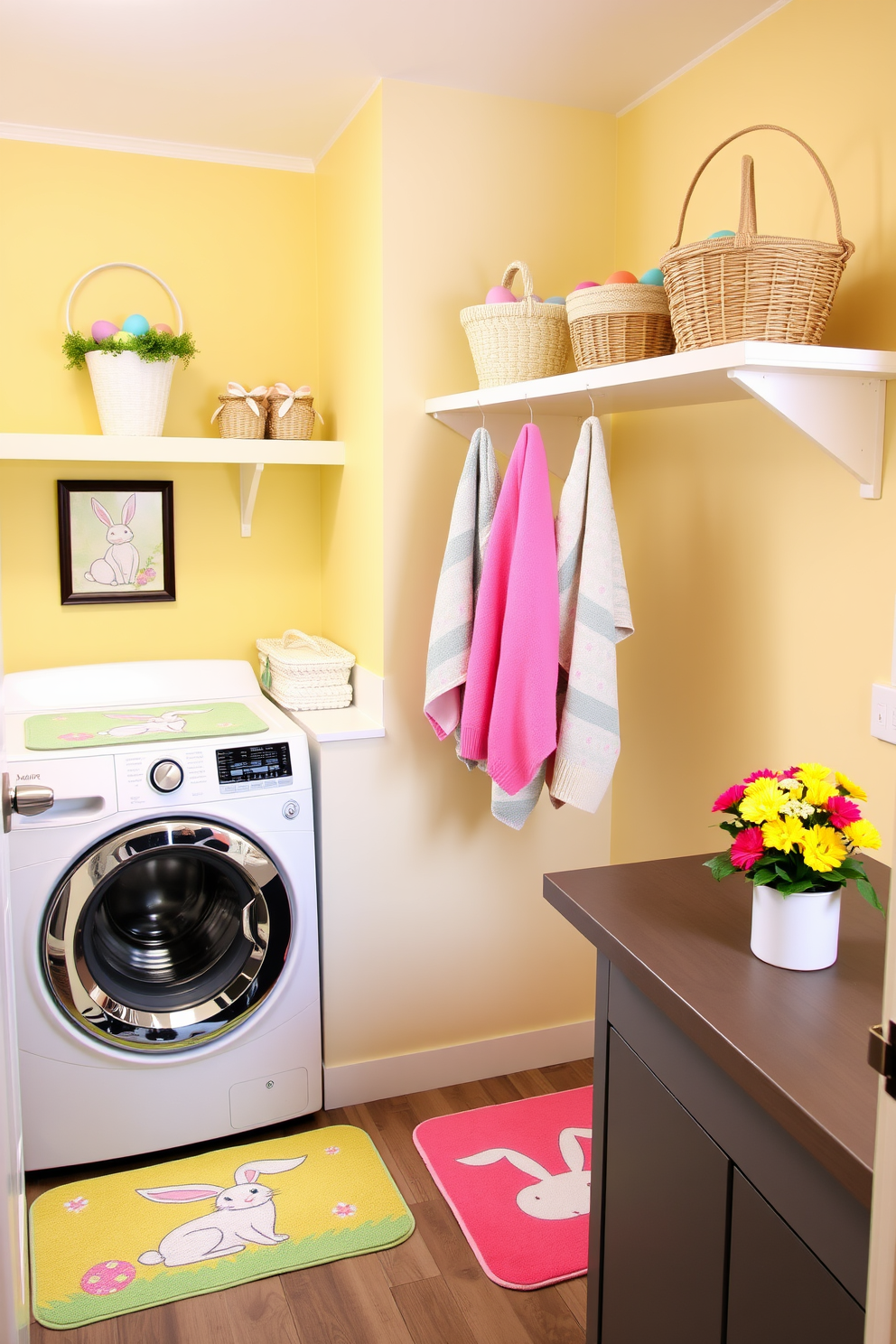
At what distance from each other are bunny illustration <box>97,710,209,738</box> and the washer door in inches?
9.3

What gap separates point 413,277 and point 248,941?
1.55 meters

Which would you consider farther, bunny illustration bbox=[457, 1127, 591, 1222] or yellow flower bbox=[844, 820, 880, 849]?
bunny illustration bbox=[457, 1127, 591, 1222]

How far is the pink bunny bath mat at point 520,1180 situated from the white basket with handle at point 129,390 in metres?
1.82

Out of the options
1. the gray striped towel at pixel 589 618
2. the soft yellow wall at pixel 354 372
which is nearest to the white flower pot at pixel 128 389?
the soft yellow wall at pixel 354 372

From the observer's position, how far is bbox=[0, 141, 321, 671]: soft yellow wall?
105 inches

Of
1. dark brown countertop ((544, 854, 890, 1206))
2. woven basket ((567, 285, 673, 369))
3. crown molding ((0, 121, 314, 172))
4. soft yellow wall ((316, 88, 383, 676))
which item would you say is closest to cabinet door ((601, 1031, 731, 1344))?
dark brown countertop ((544, 854, 890, 1206))

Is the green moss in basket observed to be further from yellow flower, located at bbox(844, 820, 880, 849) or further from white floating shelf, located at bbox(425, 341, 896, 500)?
yellow flower, located at bbox(844, 820, 880, 849)

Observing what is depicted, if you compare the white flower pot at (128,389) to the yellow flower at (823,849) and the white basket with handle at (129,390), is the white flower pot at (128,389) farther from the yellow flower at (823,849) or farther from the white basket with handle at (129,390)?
the yellow flower at (823,849)

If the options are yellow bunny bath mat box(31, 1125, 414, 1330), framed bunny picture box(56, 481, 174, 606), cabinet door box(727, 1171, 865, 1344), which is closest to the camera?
cabinet door box(727, 1171, 865, 1344)

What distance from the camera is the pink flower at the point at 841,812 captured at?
132cm

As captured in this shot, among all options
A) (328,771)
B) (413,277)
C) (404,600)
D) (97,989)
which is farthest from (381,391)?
(97,989)

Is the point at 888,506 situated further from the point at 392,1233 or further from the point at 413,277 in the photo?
the point at 392,1233

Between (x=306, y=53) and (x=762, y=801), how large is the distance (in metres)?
1.83

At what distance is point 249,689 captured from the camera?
2.87 metres
